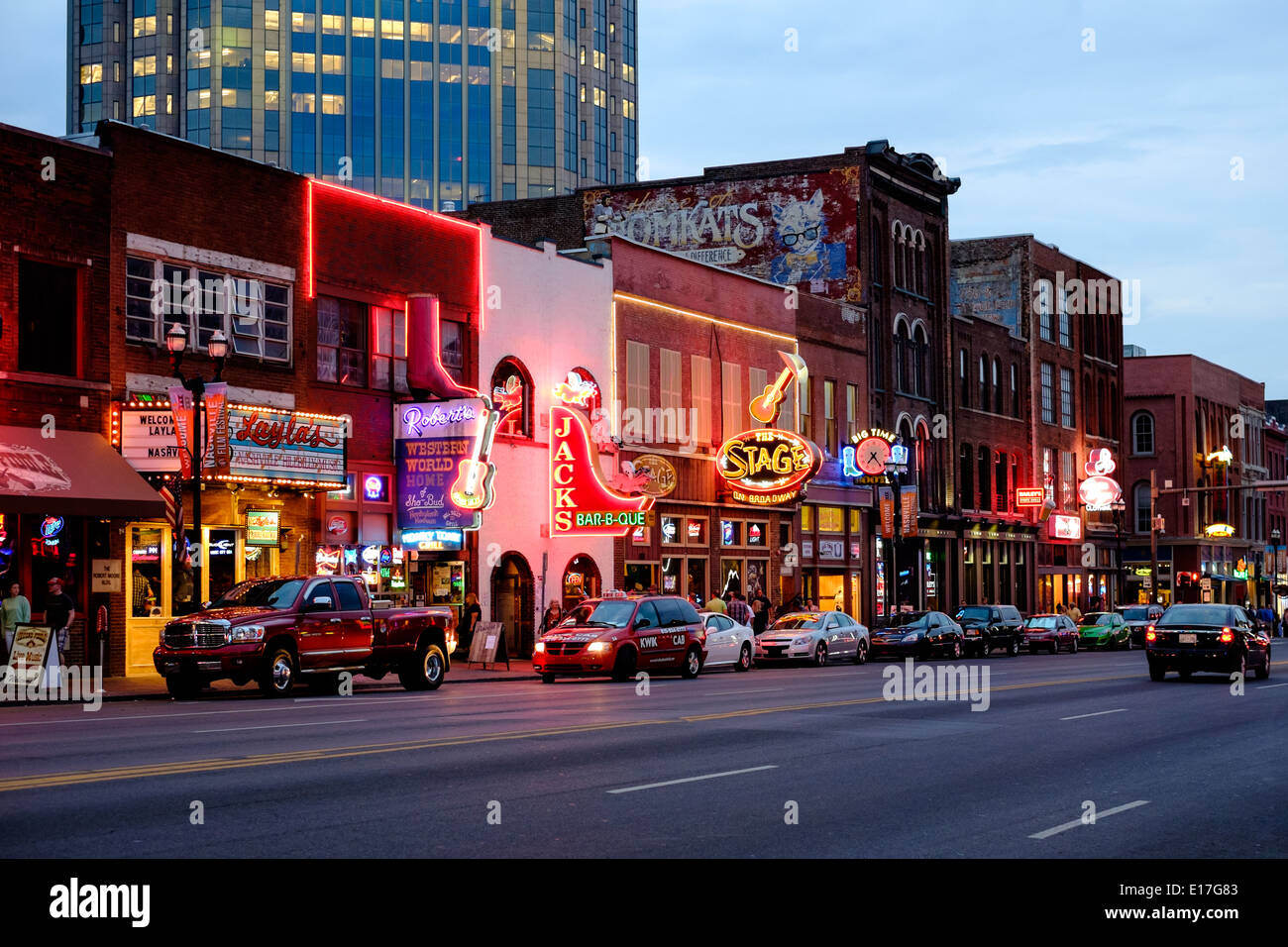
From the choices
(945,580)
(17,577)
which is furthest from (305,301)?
(945,580)

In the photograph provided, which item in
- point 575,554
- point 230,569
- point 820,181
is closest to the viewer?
point 230,569

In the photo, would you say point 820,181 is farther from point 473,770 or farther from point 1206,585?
point 473,770

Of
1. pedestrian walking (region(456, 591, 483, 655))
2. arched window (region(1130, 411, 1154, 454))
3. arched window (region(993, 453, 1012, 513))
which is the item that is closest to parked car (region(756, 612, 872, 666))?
pedestrian walking (region(456, 591, 483, 655))

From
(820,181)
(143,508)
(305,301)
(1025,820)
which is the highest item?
(820,181)

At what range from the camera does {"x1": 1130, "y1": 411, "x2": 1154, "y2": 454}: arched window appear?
315 ft

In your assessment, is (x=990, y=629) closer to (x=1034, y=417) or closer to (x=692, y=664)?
(x=692, y=664)

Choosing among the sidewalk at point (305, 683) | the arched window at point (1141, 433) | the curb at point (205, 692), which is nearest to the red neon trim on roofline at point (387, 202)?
the sidewalk at point (305, 683)

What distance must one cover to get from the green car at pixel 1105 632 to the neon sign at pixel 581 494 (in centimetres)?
2216

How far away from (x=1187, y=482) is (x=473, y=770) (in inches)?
3381

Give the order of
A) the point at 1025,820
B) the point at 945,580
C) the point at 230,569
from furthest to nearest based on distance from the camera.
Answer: the point at 945,580
the point at 230,569
the point at 1025,820

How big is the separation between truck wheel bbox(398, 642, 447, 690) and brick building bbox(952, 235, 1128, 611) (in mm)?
41141

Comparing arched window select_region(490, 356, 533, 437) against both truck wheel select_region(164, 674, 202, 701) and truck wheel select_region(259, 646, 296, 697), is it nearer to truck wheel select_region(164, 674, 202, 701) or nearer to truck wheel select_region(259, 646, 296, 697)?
truck wheel select_region(259, 646, 296, 697)

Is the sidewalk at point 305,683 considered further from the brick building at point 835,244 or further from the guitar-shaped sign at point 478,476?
the brick building at point 835,244
